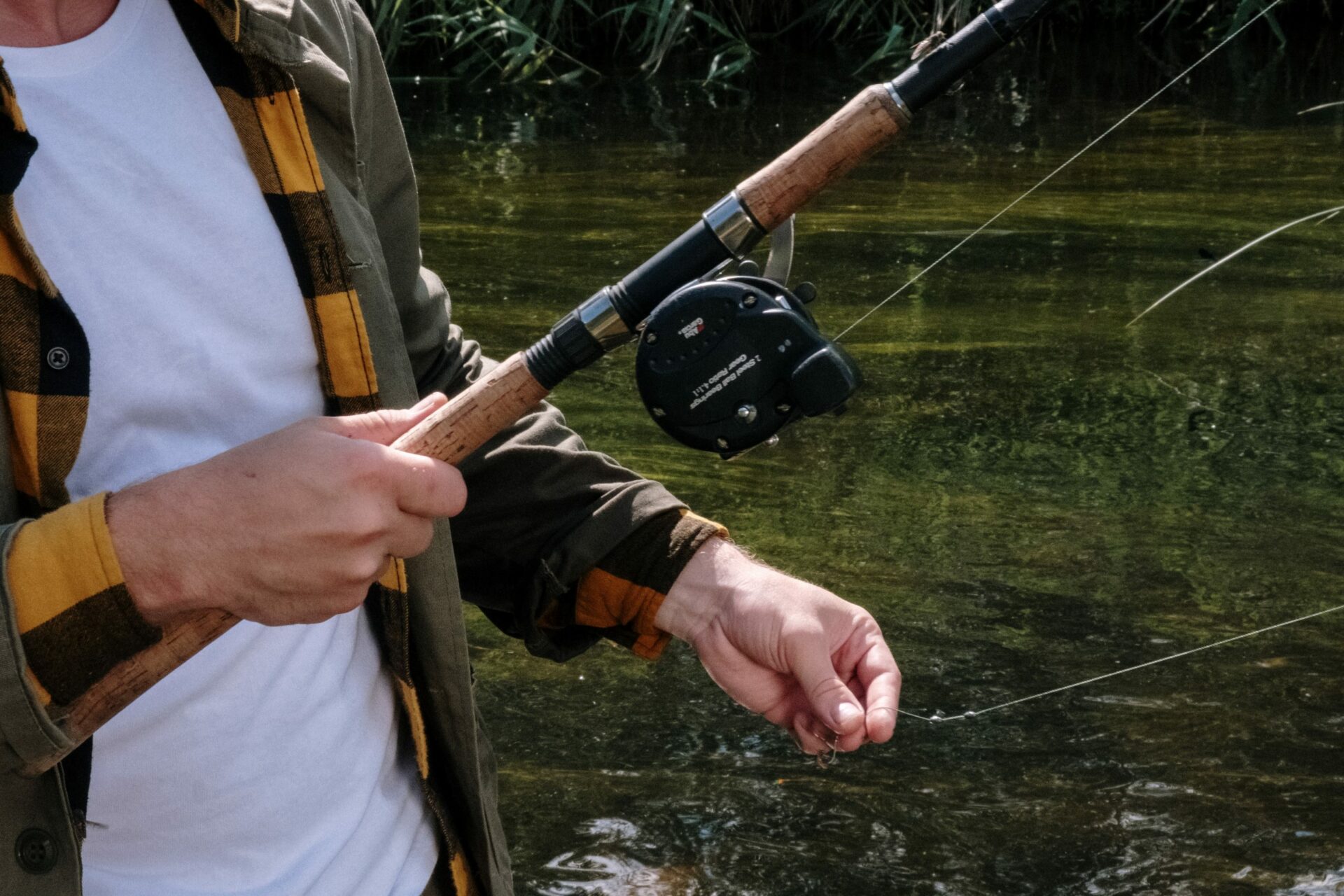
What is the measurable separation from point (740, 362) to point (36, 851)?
1.80 feet

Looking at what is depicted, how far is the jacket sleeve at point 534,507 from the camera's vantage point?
4.11 ft

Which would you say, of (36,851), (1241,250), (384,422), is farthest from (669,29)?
(36,851)

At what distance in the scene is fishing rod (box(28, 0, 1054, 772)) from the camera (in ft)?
3.66

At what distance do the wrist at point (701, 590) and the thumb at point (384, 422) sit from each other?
0.29m

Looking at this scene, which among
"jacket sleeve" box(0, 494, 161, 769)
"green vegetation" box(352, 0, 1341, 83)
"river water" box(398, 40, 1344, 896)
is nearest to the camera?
"jacket sleeve" box(0, 494, 161, 769)

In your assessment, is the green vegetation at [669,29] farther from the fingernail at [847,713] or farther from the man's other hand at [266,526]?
the man's other hand at [266,526]

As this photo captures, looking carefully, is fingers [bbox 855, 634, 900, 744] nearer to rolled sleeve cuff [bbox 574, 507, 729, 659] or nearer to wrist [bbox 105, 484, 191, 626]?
rolled sleeve cuff [bbox 574, 507, 729, 659]

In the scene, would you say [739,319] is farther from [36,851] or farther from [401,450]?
[36,851]

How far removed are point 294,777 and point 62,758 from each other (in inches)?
7.1

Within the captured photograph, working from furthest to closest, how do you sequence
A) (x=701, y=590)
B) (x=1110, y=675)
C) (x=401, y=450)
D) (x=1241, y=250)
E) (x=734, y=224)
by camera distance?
(x=1110, y=675)
(x=1241, y=250)
(x=701, y=590)
(x=734, y=224)
(x=401, y=450)

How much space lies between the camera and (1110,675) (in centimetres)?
229

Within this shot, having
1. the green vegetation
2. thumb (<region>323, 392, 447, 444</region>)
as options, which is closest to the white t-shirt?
thumb (<region>323, 392, 447, 444</region>)

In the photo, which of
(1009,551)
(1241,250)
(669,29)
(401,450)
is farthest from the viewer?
(669,29)

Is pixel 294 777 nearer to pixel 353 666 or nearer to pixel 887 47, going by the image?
pixel 353 666
